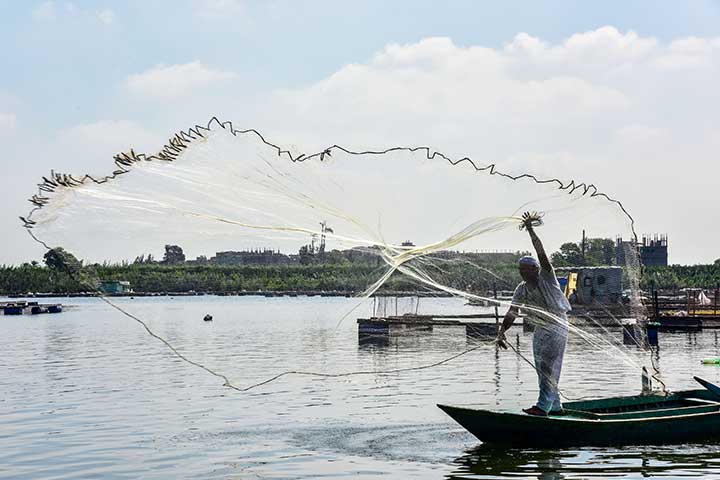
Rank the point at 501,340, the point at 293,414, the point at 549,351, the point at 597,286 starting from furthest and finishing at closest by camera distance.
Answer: the point at 597,286 < the point at 293,414 < the point at 501,340 < the point at 549,351

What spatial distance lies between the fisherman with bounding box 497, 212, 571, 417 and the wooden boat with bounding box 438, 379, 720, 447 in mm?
690

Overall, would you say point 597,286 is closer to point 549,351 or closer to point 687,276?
point 549,351

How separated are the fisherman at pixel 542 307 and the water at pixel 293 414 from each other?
59.1 inches

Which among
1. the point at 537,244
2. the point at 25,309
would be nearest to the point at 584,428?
the point at 537,244

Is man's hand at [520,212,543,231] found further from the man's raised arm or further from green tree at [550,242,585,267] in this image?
green tree at [550,242,585,267]

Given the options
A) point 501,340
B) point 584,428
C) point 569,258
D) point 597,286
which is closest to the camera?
point 584,428

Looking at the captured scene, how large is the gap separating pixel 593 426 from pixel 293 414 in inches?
296

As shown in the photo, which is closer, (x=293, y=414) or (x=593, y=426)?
(x=593, y=426)

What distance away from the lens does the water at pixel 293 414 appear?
15.7m

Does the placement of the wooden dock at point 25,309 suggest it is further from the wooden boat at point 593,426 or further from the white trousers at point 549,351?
the white trousers at point 549,351

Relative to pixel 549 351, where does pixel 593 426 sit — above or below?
below

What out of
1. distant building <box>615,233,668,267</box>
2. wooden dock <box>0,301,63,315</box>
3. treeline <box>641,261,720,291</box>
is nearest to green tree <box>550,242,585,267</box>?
distant building <box>615,233,668,267</box>

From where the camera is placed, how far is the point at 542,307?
15547 millimetres

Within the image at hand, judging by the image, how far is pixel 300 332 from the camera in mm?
61531
